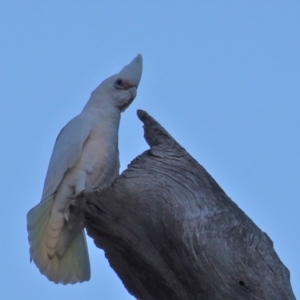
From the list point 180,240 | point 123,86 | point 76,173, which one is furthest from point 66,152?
point 180,240

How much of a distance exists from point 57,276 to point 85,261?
0.60 ft

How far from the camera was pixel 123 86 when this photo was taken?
14.0 feet

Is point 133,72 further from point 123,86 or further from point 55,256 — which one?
point 55,256

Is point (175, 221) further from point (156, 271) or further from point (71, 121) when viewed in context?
point (71, 121)

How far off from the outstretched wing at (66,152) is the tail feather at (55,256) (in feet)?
0.59

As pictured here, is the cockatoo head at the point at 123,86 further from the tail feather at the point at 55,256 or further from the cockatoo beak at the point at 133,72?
the tail feather at the point at 55,256

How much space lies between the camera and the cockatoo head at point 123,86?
425cm

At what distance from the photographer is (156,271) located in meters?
2.61

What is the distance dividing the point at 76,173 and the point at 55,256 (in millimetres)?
524

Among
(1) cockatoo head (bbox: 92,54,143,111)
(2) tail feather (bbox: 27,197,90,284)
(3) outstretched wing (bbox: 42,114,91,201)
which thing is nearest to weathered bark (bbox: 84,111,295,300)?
(2) tail feather (bbox: 27,197,90,284)

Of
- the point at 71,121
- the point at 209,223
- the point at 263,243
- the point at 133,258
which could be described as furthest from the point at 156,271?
the point at 71,121

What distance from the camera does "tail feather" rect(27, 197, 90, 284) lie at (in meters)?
3.73

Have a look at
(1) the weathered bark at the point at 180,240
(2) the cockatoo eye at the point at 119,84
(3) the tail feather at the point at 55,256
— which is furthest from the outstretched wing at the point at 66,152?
(1) the weathered bark at the point at 180,240

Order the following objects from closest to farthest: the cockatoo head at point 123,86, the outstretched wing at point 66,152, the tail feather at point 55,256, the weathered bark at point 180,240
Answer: the weathered bark at point 180,240, the tail feather at point 55,256, the outstretched wing at point 66,152, the cockatoo head at point 123,86
